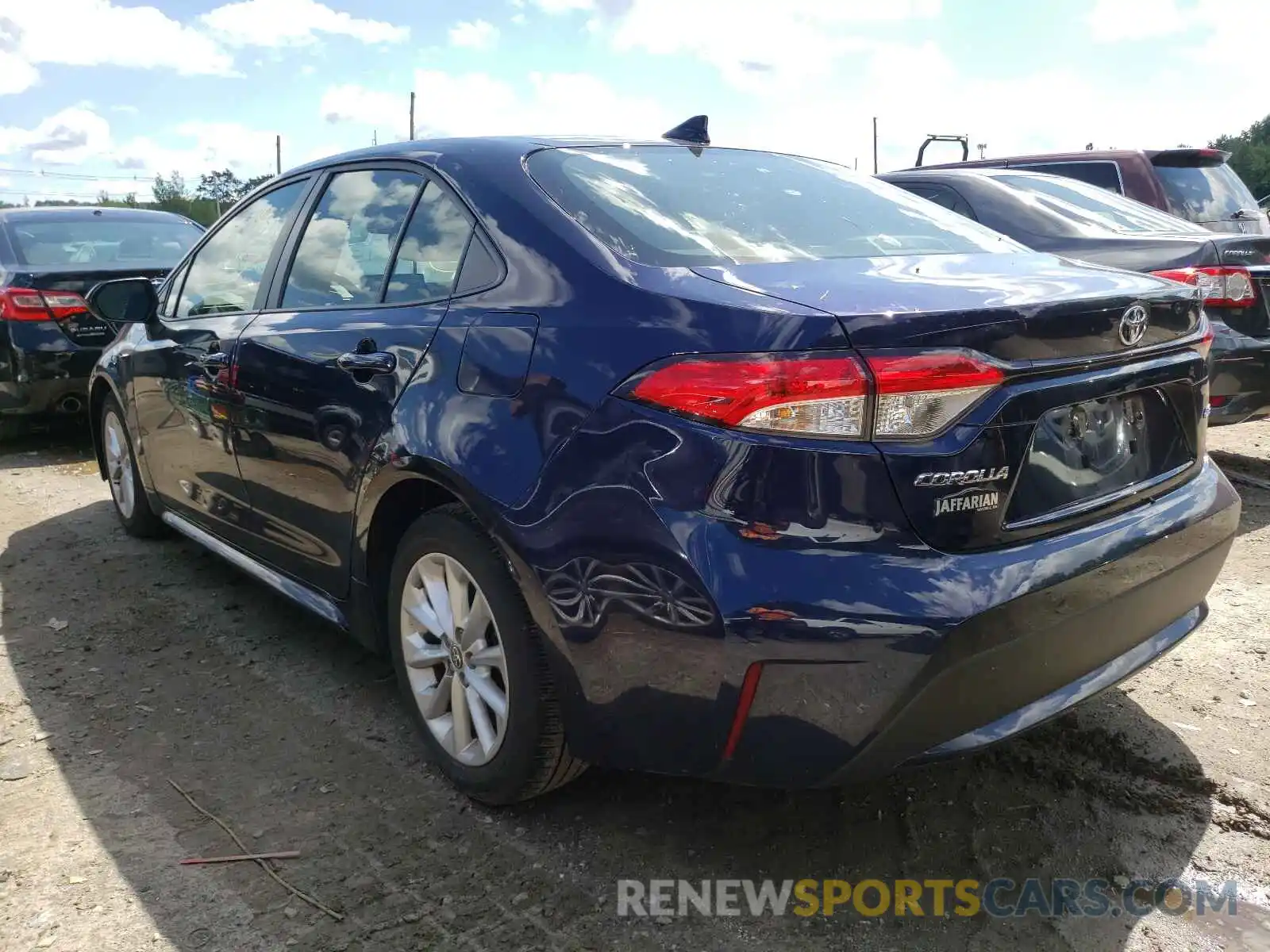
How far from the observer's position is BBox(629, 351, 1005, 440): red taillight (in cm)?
185

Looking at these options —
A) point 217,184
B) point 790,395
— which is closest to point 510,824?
point 790,395

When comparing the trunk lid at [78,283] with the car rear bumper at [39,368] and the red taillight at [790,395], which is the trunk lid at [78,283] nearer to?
the car rear bumper at [39,368]

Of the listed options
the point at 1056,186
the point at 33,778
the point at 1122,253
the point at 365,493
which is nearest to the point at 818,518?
the point at 365,493

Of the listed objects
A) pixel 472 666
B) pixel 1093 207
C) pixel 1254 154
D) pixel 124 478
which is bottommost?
pixel 124 478

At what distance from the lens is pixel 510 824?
2.52 metres

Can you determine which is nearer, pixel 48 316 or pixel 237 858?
pixel 237 858

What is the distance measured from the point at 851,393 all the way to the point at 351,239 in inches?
71.4

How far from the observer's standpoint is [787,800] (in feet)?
8.50

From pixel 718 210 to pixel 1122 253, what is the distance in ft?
10.7

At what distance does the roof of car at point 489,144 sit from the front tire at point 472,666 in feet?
3.16

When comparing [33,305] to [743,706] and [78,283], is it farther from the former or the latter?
[743,706]

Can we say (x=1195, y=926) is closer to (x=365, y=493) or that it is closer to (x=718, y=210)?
(x=718, y=210)

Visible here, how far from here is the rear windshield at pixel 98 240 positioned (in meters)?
7.09

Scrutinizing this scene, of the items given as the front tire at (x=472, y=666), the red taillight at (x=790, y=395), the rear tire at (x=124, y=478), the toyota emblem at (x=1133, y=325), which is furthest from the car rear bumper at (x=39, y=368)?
the toyota emblem at (x=1133, y=325)
